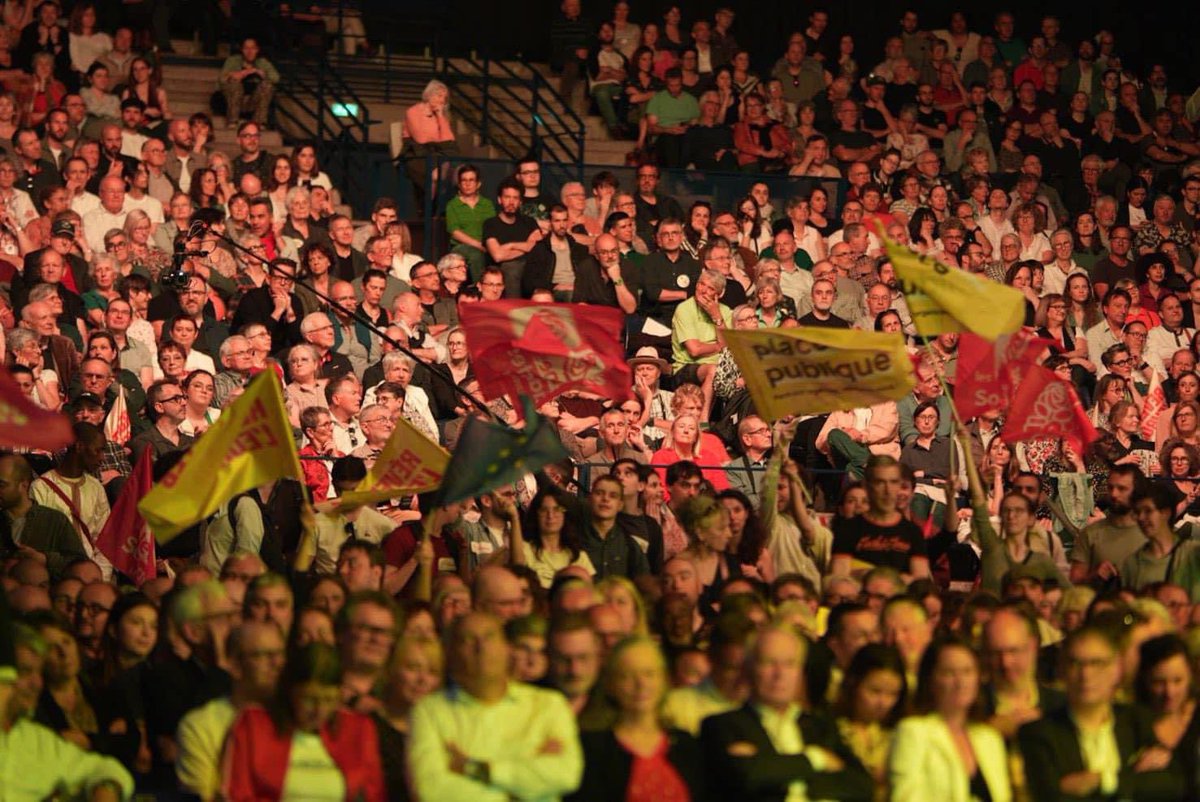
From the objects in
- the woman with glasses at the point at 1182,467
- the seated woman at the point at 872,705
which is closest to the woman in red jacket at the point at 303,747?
the seated woman at the point at 872,705

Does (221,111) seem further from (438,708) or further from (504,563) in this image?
(438,708)

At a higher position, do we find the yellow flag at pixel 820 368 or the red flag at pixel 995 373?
the yellow flag at pixel 820 368

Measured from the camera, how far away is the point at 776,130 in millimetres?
19031

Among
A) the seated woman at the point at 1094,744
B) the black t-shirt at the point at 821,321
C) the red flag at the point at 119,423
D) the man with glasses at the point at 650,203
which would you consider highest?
the seated woman at the point at 1094,744

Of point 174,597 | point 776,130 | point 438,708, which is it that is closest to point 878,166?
point 776,130

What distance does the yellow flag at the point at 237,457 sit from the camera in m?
10.5

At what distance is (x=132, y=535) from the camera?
38.4 ft

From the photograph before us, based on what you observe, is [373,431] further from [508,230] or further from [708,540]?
[508,230]

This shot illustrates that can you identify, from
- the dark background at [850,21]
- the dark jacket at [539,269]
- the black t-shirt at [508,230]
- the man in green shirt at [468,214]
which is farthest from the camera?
the dark background at [850,21]

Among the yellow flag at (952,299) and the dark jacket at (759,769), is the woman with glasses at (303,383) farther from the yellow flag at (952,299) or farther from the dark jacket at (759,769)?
the dark jacket at (759,769)

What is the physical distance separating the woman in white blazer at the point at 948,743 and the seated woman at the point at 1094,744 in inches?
5.5

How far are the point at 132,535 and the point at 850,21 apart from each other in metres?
13.5

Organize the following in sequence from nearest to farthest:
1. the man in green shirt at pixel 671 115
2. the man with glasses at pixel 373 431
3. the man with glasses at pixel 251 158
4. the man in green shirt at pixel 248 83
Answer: the man with glasses at pixel 373 431 → the man with glasses at pixel 251 158 → the man in green shirt at pixel 248 83 → the man in green shirt at pixel 671 115

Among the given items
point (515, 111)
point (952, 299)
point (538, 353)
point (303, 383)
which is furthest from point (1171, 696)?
point (515, 111)
